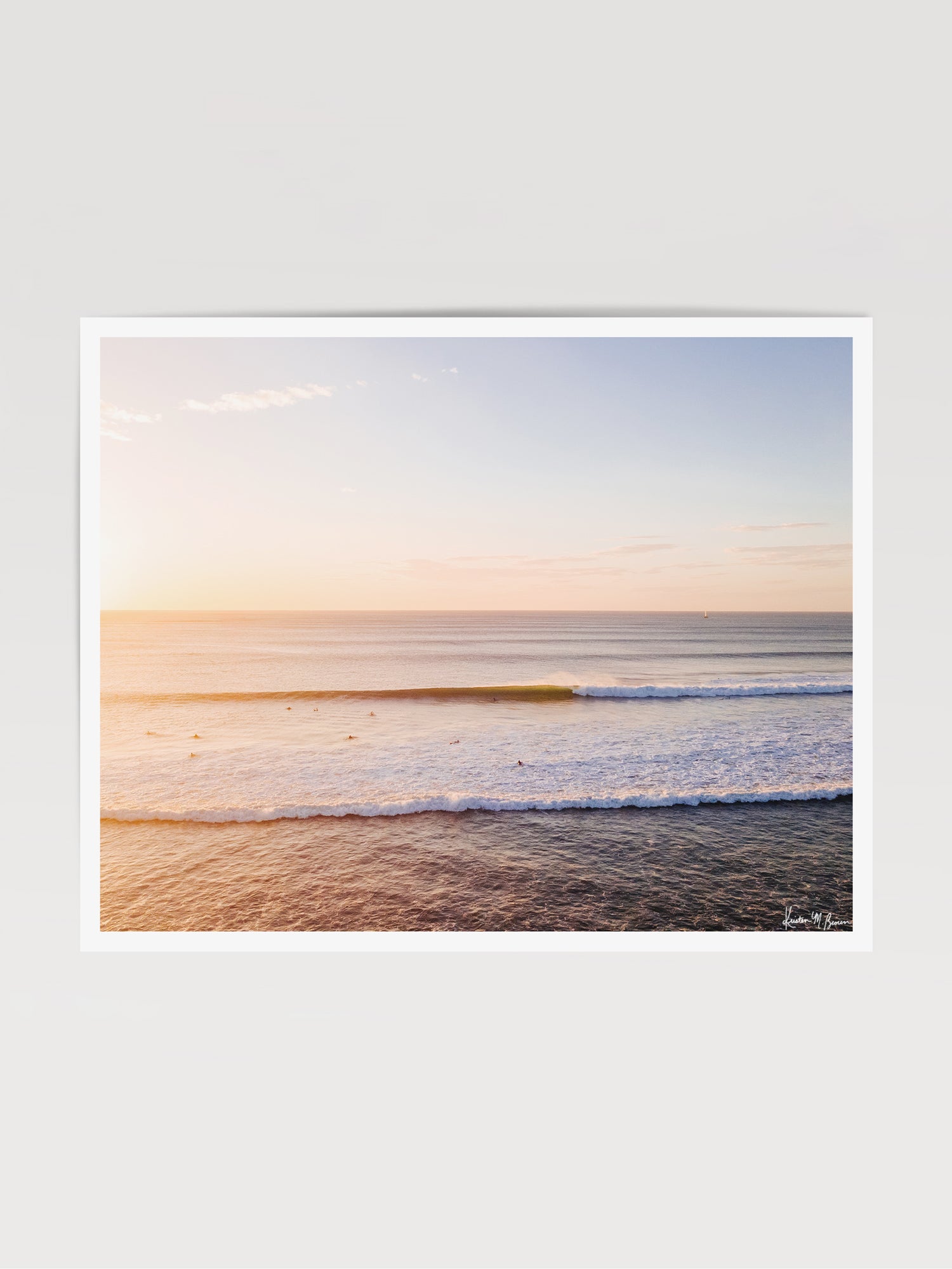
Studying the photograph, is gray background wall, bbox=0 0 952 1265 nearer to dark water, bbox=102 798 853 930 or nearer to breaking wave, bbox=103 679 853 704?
dark water, bbox=102 798 853 930

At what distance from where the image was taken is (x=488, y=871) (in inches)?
89.4

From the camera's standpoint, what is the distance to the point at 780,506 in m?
2.73

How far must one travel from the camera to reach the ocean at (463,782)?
7.09 feet

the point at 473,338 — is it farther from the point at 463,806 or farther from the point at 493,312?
the point at 463,806

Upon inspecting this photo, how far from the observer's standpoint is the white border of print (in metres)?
1.73

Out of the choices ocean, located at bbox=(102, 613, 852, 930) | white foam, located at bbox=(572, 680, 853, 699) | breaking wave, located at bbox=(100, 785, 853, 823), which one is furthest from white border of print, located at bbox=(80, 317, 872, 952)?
white foam, located at bbox=(572, 680, 853, 699)
